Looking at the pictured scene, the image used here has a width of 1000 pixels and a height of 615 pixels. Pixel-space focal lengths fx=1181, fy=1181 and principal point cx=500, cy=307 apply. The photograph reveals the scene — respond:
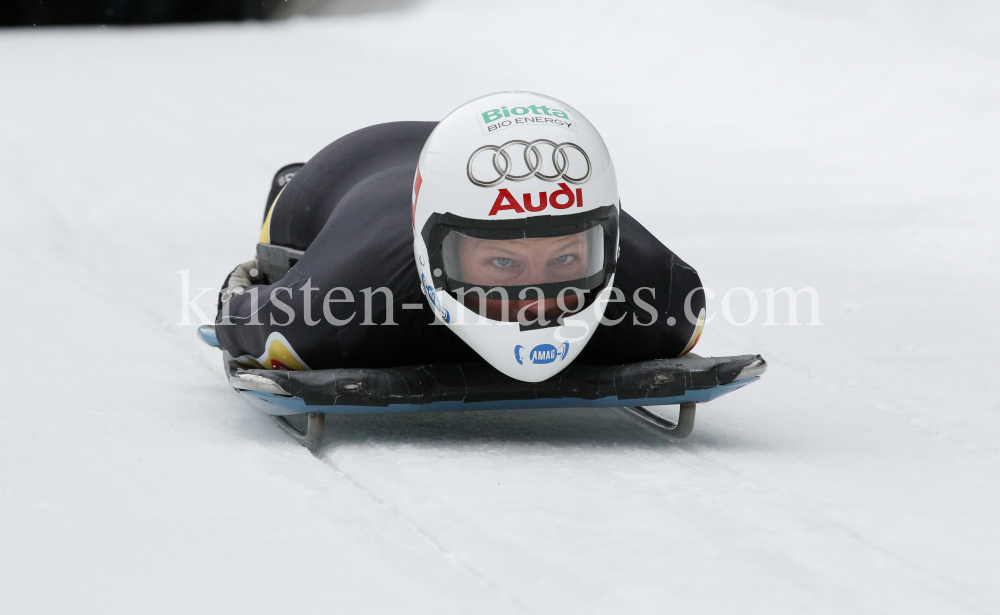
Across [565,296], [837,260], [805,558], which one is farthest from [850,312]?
[805,558]

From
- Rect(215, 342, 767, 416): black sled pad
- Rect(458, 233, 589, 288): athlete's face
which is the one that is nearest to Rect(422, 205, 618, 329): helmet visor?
Rect(458, 233, 589, 288): athlete's face

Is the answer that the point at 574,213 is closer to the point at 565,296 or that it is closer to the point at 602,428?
the point at 565,296

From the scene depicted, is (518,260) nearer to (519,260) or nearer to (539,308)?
(519,260)

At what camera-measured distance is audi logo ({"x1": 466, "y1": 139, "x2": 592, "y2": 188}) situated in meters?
3.01

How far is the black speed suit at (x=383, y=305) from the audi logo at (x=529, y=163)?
42 centimetres

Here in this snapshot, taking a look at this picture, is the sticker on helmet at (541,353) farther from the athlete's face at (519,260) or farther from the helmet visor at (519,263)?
the athlete's face at (519,260)

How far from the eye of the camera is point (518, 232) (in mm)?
3006

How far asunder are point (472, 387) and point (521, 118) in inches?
28.7

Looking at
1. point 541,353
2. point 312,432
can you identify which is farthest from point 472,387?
point 312,432

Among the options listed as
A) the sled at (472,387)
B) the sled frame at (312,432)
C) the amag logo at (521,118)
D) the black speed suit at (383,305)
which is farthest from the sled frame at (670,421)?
the sled frame at (312,432)

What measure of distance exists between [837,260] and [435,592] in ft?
14.6

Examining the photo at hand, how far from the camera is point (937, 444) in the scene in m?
3.40

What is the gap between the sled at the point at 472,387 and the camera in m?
3.09

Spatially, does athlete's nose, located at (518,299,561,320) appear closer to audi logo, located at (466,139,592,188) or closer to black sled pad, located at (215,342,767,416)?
Answer: black sled pad, located at (215,342,767,416)
